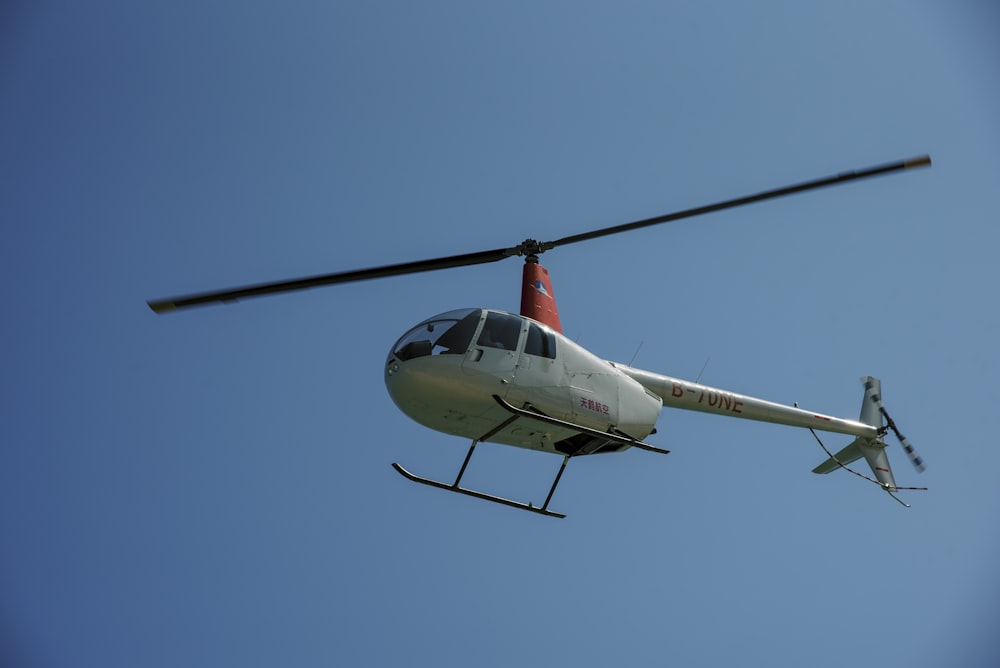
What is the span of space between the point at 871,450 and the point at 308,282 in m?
14.2

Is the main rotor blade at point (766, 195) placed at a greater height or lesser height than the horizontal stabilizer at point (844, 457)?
greater

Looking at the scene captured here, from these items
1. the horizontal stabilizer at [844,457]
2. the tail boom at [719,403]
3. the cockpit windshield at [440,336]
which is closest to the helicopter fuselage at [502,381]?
the cockpit windshield at [440,336]

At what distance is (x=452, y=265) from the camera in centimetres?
1248

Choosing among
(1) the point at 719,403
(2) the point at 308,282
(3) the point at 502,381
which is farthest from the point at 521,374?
(1) the point at 719,403

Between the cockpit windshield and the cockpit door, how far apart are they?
14cm

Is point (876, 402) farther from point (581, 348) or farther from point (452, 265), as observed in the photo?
point (452, 265)

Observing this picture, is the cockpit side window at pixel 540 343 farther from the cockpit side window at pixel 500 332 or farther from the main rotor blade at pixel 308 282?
the main rotor blade at pixel 308 282

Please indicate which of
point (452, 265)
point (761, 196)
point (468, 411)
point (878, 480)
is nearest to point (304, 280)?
point (452, 265)

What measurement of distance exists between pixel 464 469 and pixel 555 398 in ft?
5.32

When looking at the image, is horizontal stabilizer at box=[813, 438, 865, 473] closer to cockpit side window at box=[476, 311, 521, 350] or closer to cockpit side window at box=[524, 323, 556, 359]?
cockpit side window at box=[524, 323, 556, 359]

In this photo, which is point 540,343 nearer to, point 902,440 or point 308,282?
point 308,282

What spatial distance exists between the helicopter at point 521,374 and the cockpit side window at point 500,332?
0.6 inches

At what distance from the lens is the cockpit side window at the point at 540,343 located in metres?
13.2

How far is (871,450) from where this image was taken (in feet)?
68.2
